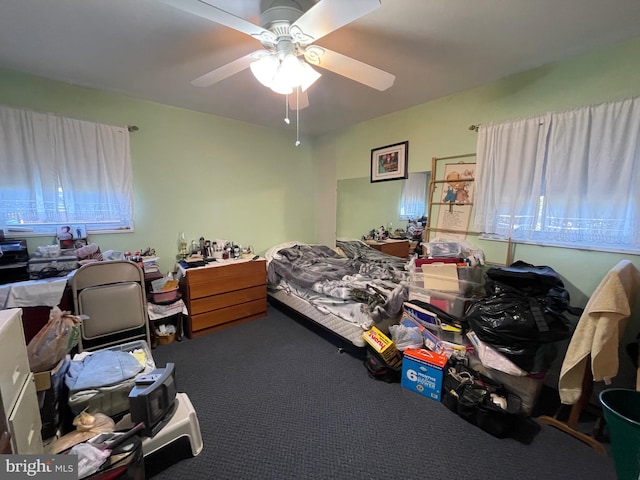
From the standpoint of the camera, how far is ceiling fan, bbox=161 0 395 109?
3.40ft

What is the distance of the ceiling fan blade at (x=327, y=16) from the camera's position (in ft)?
3.23

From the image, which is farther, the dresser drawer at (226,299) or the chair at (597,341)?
the dresser drawer at (226,299)

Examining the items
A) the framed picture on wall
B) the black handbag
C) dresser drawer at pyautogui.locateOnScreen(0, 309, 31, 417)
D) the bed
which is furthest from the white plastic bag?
dresser drawer at pyautogui.locateOnScreen(0, 309, 31, 417)

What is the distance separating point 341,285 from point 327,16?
192cm

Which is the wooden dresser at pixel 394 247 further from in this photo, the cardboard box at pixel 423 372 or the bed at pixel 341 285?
the cardboard box at pixel 423 372

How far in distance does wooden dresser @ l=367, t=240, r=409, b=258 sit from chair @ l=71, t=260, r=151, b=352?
2.47 meters

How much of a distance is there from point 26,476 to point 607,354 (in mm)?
2464

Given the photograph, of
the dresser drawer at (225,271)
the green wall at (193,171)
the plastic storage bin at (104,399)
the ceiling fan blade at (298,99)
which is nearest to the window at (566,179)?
the ceiling fan blade at (298,99)

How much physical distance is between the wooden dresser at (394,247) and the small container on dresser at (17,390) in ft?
9.59

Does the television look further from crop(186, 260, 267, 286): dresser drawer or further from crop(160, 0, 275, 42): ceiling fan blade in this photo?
crop(160, 0, 275, 42): ceiling fan blade

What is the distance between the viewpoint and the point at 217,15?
1068 mm

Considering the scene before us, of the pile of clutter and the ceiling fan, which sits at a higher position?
the ceiling fan

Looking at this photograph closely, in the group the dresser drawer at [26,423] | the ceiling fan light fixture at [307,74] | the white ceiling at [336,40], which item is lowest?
the dresser drawer at [26,423]

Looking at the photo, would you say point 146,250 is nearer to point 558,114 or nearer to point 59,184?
point 59,184
